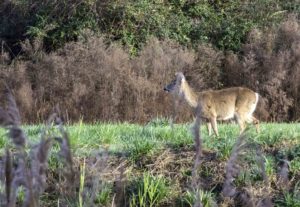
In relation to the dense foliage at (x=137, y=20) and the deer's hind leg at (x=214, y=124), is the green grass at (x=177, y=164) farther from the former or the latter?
the dense foliage at (x=137, y=20)

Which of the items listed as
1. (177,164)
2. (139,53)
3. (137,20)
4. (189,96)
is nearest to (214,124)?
(189,96)

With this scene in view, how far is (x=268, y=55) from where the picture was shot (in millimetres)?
21094

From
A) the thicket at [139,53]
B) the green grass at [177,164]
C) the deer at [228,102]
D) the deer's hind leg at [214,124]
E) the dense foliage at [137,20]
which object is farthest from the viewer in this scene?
the dense foliage at [137,20]

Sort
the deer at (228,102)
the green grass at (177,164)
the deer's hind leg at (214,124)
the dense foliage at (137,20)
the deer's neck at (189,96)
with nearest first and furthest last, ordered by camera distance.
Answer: the green grass at (177,164), the deer's hind leg at (214,124), the deer at (228,102), the deer's neck at (189,96), the dense foliage at (137,20)

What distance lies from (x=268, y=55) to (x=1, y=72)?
25.5 feet

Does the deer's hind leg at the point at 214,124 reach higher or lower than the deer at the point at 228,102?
lower

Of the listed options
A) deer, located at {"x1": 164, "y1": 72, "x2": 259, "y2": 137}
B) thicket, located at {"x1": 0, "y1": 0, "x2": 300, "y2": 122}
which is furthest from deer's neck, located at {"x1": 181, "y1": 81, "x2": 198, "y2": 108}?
thicket, located at {"x1": 0, "y1": 0, "x2": 300, "y2": 122}

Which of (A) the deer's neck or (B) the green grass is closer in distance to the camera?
(B) the green grass

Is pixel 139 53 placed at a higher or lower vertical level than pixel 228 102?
higher

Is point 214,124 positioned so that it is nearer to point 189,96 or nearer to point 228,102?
point 228,102

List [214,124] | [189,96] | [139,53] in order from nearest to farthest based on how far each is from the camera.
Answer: [214,124], [189,96], [139,53]

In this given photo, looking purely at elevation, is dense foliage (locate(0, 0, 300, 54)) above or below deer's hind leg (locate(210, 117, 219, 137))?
above

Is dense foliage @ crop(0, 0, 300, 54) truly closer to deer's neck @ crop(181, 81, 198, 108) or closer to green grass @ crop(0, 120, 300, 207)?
deer's neck @ crop(181, 81, 198, 108)

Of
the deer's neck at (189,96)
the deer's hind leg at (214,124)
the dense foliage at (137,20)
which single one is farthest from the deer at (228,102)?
the dense foliage at (137,20)
